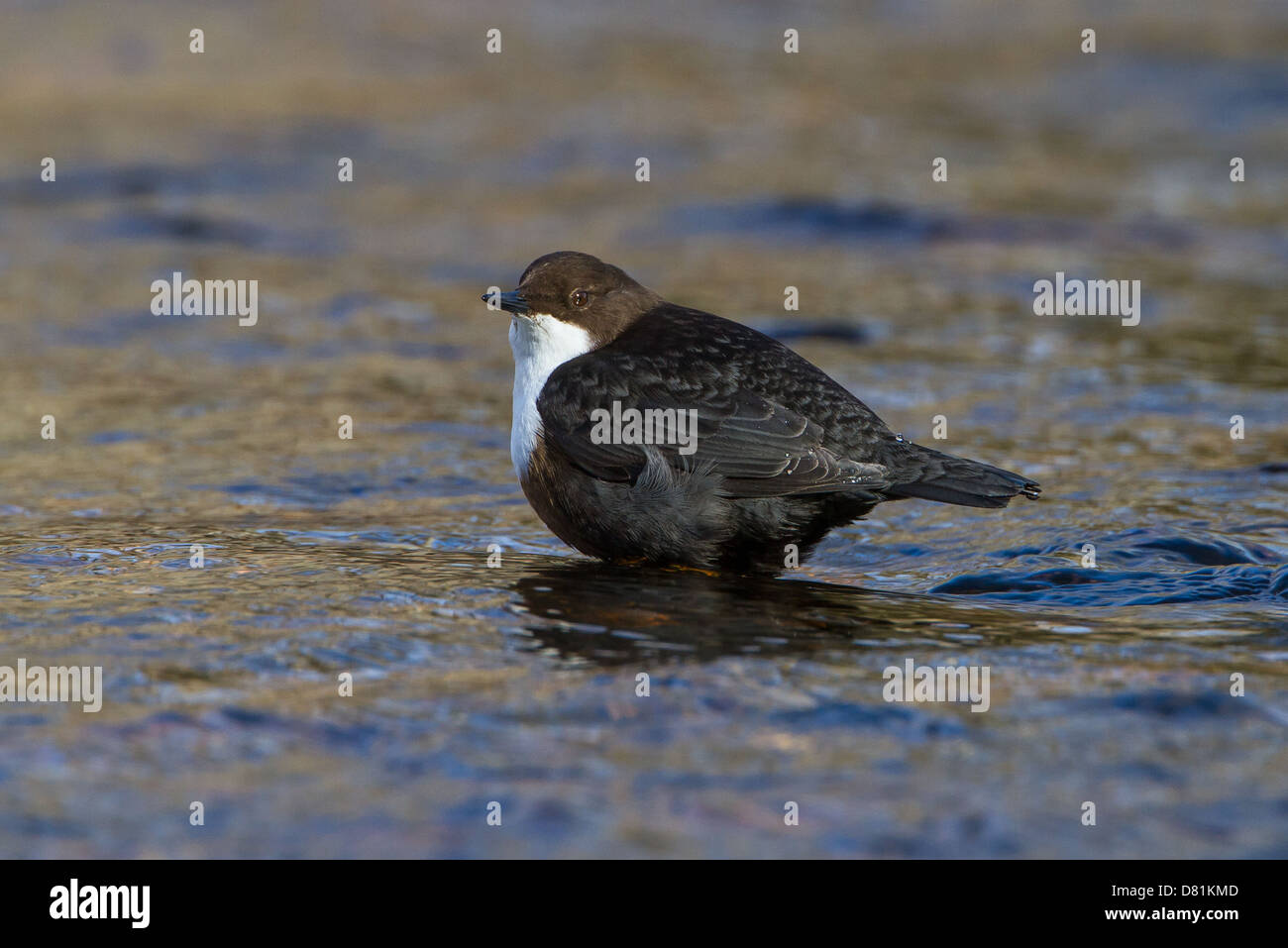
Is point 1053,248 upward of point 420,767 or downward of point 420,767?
upward

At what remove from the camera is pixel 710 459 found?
562cm

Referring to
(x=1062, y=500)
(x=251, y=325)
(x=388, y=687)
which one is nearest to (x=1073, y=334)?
(x=1062, y=500)

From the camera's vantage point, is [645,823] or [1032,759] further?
[1032,759]

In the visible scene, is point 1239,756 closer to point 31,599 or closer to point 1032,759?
point 1032,759

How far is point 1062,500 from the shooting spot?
22.4 feet

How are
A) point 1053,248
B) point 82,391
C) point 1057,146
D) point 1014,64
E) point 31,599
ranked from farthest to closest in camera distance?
point 1014,64 < point 1057,146 < point 1053,248 < point 82,391 < point 31,599

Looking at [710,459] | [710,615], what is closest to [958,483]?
[710,459]

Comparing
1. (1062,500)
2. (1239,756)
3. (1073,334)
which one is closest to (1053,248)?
(1073,334)

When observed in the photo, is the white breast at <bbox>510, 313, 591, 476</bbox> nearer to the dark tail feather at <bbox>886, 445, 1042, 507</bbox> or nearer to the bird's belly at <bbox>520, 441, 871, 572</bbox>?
the bird's belly at <bbox>520, 441, 871, 572</bbox>

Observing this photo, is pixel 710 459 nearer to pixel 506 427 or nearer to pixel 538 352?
pixel 538 352

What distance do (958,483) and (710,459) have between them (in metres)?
0.87
